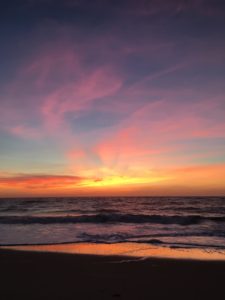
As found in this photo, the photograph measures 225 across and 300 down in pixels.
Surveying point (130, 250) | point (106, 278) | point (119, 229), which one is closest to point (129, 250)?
point (130, 250)

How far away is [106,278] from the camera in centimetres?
636

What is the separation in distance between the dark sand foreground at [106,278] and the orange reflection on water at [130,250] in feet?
2.69

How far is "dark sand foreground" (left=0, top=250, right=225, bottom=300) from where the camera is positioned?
5328 mm

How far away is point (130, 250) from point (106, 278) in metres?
3.83

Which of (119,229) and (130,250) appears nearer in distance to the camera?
(130,250)

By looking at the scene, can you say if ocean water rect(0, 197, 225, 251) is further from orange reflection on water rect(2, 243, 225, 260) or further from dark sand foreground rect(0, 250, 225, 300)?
dark sand foreground rect(0, 250, 225, 300)

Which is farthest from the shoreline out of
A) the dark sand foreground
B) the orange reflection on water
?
the dark sand foreground

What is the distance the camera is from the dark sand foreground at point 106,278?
5.33m

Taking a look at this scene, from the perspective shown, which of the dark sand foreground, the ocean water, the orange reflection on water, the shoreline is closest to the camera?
the dark sand foreground

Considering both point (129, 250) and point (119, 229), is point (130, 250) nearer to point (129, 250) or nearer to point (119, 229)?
point (129, 250)

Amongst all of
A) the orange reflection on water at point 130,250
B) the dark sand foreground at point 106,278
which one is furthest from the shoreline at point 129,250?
the dark sand foreground at point 106,278

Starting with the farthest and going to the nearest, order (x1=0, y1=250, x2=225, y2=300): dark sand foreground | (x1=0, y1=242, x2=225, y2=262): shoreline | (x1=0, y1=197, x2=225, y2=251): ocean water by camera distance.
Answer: (x1=0, y1=197, x2=225, y2=251): ocean water, (x1=0, y1=242, x2=225, y2=262): shoreline, (x1=0, y1=250, x2=225, y2=300): dark sand foreground

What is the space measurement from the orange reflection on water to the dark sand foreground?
0.82 m

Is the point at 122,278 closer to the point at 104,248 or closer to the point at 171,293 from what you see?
the point at 171,293
